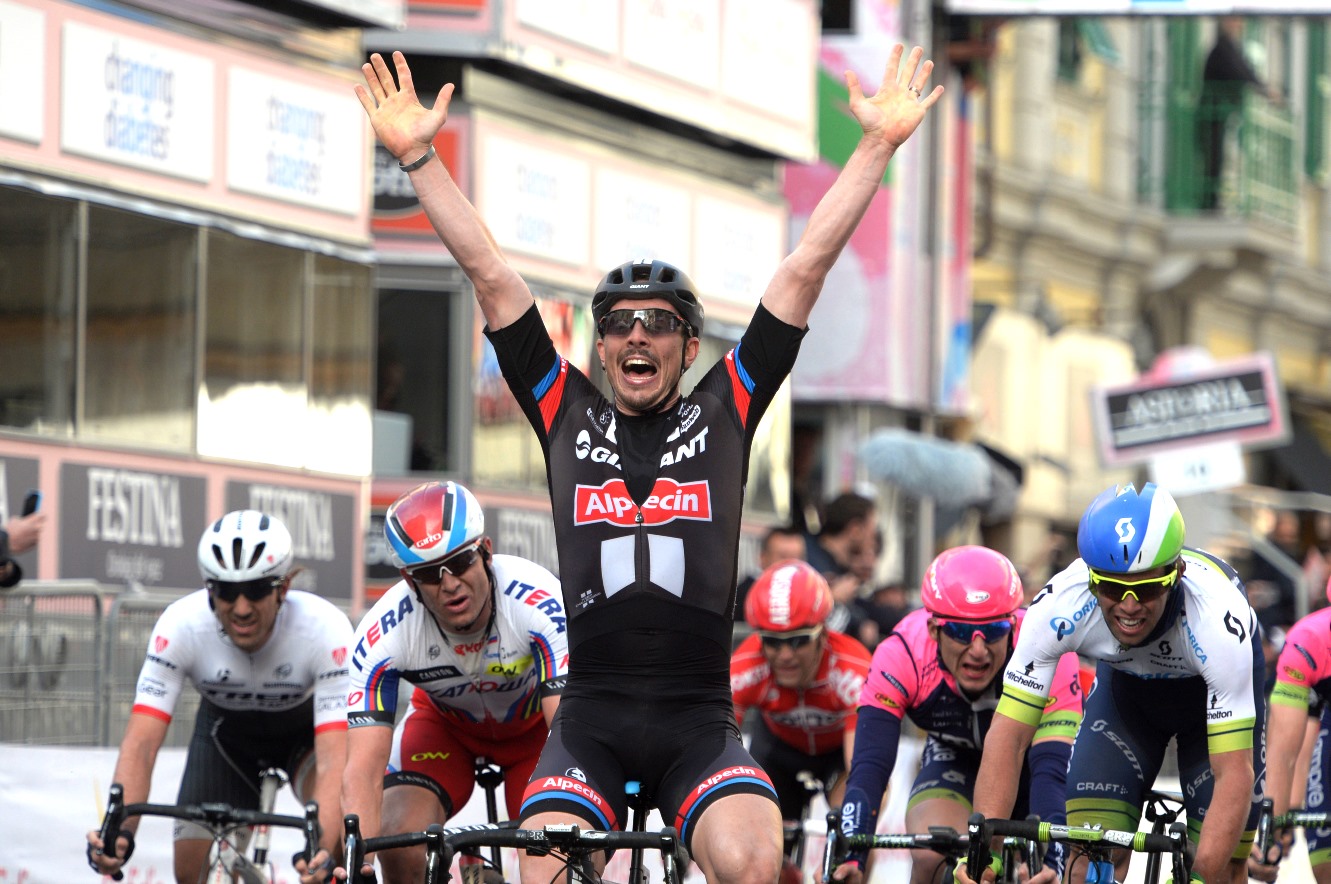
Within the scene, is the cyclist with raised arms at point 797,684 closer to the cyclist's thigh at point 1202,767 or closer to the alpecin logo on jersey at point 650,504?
the cyclist's thigh at point 1202,767

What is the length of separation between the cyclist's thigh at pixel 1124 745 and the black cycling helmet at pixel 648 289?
9.16 feet

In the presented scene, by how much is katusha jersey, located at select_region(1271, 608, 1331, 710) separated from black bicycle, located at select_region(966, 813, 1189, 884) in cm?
266

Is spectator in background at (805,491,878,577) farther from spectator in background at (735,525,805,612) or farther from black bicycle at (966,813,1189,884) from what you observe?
black bicycle at (966,813,1189,884)

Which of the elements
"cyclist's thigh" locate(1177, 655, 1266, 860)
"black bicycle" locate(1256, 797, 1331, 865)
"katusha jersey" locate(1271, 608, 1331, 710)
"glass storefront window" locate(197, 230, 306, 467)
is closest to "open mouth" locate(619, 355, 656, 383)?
"cyclist's thigh" locate(1177, 655, 1266, 860)

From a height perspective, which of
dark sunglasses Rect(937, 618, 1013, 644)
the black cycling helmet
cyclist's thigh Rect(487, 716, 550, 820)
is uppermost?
the black cycling helmet

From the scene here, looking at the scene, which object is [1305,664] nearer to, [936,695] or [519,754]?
[936,695]

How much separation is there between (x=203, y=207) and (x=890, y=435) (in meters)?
8.60

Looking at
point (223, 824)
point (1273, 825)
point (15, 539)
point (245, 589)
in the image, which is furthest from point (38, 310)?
point (1273, 825)

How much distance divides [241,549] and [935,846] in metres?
2.84

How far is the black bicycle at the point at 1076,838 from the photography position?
7.52m

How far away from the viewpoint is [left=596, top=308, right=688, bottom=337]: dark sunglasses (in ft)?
22.6

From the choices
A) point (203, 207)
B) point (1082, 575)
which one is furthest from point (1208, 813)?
point (203, 207)

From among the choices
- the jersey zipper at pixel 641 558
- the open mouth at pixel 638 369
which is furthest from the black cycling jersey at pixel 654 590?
the open mouth at pixel 638 369

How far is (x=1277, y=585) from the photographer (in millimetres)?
20641
